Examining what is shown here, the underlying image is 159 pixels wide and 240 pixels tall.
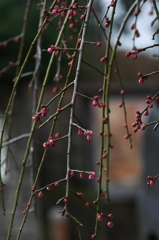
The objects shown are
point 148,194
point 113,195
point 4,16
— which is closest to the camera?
point 148,194

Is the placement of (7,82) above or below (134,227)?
above

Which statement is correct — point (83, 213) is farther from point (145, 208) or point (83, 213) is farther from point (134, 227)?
→ point (145, 208)

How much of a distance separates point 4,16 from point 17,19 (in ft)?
0.29

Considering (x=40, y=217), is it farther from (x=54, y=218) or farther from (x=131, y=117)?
(x=131, y=117)

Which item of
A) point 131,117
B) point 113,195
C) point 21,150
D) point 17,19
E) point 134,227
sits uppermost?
point 17,19

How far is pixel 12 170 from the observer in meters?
3.71

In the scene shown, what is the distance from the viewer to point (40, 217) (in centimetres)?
340

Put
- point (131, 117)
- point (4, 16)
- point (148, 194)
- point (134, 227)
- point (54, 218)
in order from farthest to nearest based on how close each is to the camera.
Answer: point (131, 117) < point (134, 227) < point (54, 218) < point (4, 16) < point (148, 194)

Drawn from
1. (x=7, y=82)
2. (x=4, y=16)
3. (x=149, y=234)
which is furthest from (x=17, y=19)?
(x=149, y=234)

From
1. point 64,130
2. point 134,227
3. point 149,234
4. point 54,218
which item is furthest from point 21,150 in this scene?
point 149,234

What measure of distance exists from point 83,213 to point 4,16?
168 centimetres

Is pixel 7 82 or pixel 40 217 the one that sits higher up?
pixel 7 82

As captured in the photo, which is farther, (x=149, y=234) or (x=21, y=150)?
(x=21, y=150)

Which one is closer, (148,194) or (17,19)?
(148,194)
